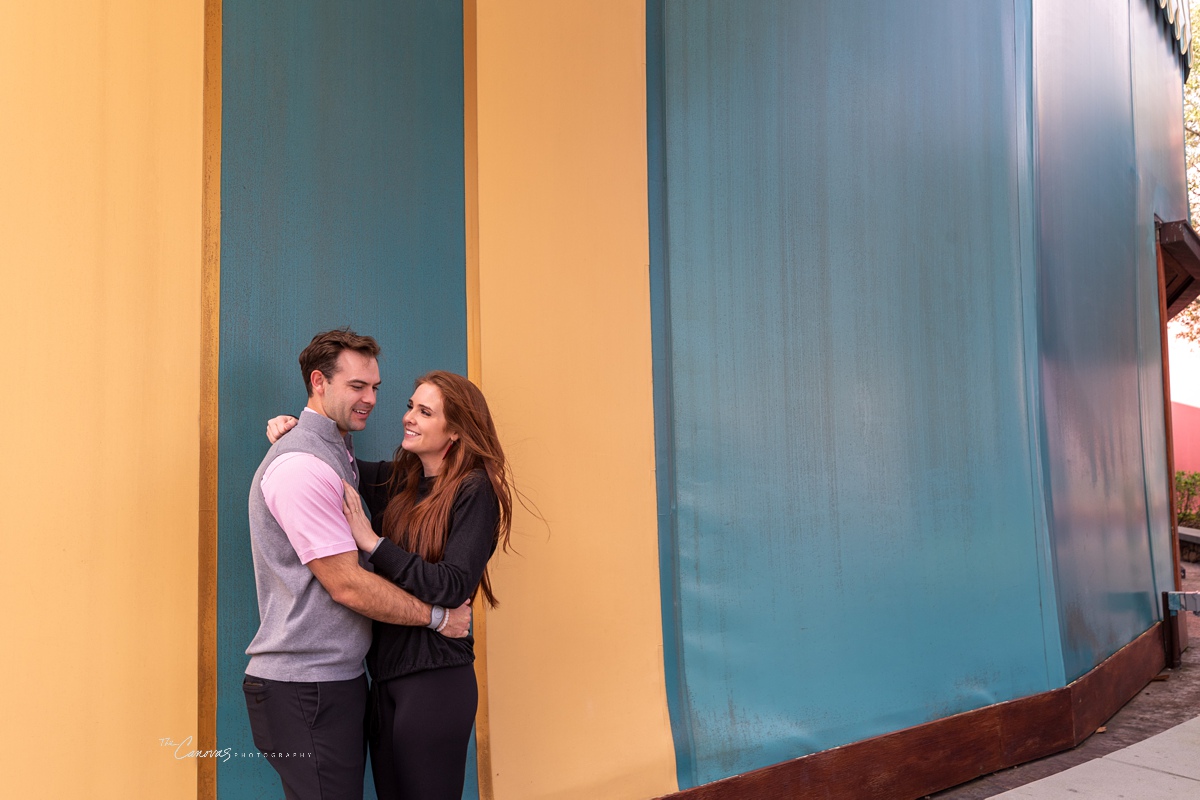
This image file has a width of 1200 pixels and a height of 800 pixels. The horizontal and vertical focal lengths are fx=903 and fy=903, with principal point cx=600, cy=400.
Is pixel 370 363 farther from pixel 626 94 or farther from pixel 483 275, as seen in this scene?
pixel 626 94

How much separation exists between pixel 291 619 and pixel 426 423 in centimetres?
59

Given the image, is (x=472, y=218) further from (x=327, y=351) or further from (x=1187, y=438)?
(x=1187, y=438)

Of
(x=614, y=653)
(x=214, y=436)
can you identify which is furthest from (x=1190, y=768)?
(x=214, y=436)

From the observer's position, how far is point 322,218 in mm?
2719

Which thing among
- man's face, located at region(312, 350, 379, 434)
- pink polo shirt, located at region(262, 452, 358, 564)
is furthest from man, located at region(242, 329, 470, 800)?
man's face, located at region(312, 350, 379, 434)

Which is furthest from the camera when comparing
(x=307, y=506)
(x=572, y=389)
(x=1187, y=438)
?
(x=1187, y=438)

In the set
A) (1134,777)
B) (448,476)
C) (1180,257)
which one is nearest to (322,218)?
(448,476)

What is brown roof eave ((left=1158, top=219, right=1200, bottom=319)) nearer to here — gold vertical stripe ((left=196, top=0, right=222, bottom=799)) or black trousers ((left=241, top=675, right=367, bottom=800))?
gold vertical stripe ((left=196, top=0, right=222, bottom=799))

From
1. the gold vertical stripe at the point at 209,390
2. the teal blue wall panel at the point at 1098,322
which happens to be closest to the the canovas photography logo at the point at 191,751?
the gold vertical stripe at the point at 209,390

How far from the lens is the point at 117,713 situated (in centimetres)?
230

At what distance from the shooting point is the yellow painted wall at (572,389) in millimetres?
3012

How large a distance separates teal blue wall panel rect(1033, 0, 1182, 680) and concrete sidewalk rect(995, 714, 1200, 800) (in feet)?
1.79

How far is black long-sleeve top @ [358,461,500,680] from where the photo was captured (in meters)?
2.17

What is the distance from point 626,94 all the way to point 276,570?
2.17 m
